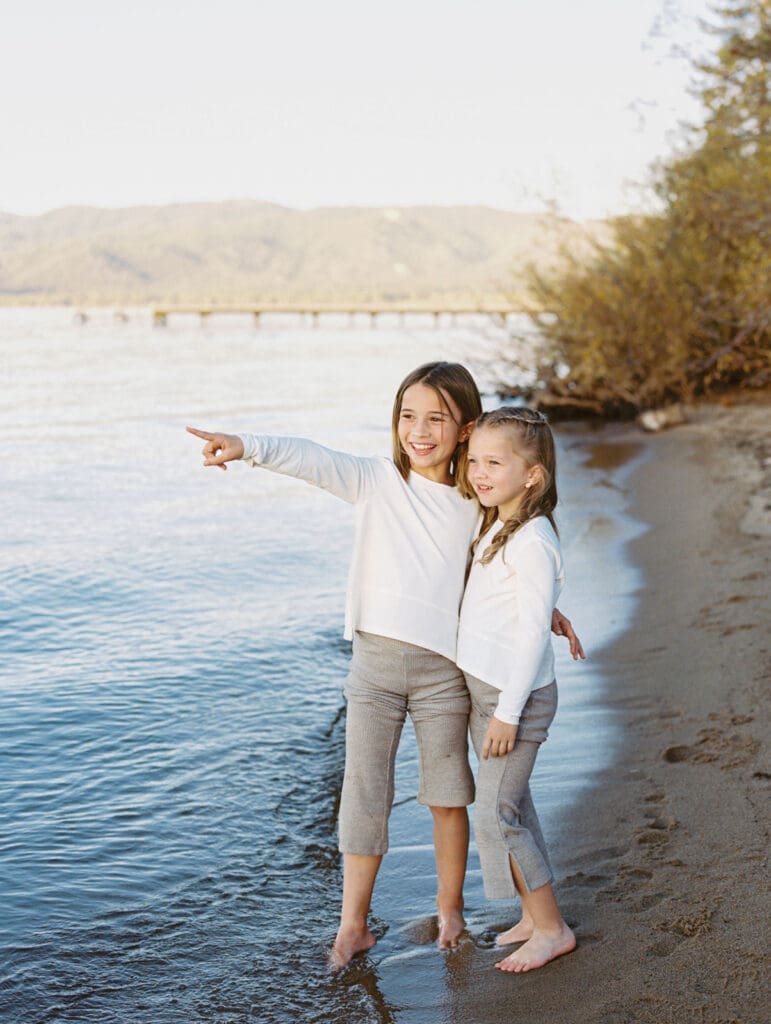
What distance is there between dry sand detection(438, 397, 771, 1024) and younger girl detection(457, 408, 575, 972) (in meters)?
0.18

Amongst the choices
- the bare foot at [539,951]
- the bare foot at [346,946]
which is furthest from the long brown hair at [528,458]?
the bare foot at [346,946]

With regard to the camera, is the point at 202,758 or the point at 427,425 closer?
the point at 427,425

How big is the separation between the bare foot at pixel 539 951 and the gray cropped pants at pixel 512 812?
0.15 meters

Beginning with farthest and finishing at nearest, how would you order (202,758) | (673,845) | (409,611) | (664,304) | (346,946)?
1. (664,304)
2. (202,758)
3. (673,845)
4. (346,946)
5. (409,611)

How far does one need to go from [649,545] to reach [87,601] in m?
4.51

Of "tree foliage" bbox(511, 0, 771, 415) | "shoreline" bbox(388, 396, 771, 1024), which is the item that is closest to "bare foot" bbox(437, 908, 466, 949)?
"shoreline" bbox(388, 396, 771, 1024)

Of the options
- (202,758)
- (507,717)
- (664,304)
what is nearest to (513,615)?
(507,717)

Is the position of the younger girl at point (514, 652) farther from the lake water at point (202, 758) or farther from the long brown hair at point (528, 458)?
the lake water at point (202, 758)

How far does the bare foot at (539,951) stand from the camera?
3117 millimetres

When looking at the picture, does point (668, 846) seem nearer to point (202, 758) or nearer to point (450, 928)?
point (450, 928)

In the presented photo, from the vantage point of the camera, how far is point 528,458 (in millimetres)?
3191

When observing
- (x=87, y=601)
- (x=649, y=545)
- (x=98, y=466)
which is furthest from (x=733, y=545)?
(x=98, y=466)

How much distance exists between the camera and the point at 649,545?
926 cm

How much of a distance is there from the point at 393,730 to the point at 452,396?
0.99m
